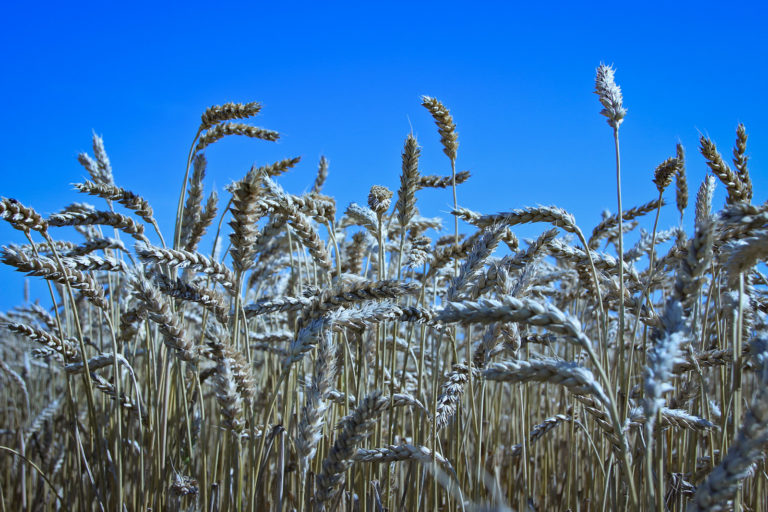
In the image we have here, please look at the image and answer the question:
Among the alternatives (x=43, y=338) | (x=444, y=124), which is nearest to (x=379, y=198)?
(x=444, y=124)

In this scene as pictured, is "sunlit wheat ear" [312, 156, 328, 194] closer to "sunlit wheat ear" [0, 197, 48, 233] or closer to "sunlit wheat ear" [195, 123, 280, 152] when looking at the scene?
"sunlit wheat ear" [195, 123, 280, 152]

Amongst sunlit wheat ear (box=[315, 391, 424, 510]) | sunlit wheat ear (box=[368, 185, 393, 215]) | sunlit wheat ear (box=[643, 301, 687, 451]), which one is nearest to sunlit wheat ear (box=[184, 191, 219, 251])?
sunlit wheat ear (box=[368, 185, 393, 215])

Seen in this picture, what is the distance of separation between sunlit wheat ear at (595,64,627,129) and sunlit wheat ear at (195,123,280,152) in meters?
1.74

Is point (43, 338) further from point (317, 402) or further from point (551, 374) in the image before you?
point (551, 374)

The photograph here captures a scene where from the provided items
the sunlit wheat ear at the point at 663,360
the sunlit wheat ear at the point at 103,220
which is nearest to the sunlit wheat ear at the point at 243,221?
the sunlit wheat ear at the point at 103,220

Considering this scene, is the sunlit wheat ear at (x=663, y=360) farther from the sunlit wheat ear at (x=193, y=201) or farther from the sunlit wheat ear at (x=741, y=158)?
the sunlit wheat ear at (x=193, y=201)

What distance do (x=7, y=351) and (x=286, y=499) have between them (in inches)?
321

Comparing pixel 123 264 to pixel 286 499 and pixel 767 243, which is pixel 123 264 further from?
pixel 767 243

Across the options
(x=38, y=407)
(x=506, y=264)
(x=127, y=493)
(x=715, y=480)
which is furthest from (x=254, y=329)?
(x=715, y=480)

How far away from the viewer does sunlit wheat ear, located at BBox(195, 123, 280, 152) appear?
2.68 metres

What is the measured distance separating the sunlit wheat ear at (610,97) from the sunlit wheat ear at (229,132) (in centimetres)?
174

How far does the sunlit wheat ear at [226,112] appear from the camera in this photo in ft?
8.57

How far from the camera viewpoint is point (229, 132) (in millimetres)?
2752

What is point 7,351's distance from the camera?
27.3 feet
